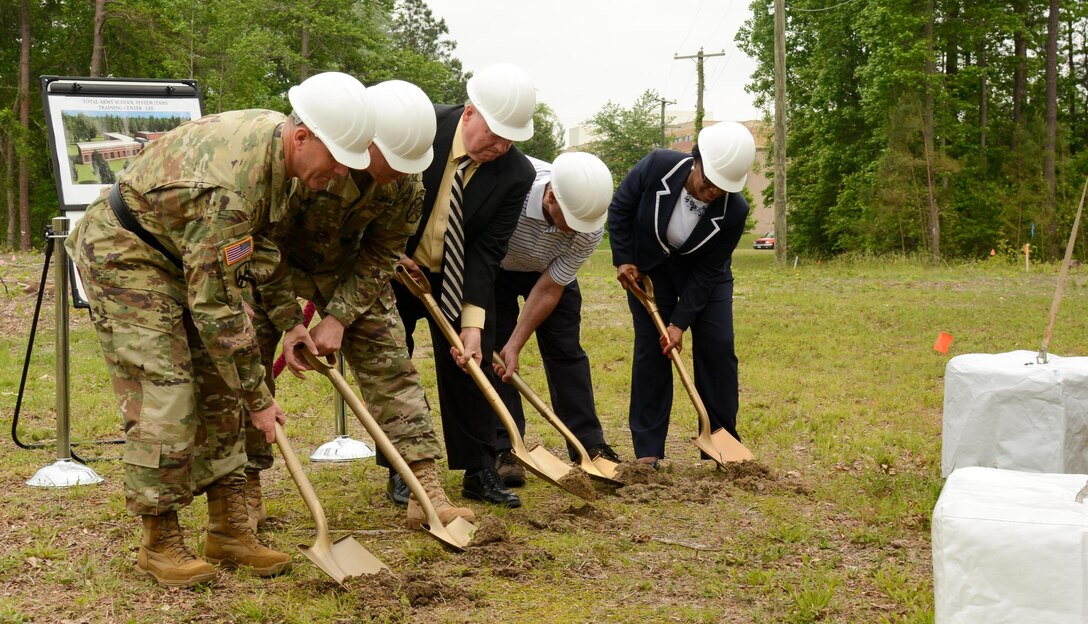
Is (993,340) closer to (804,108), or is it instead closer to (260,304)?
(260,304)

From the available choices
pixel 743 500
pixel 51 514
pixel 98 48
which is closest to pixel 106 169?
pixel 51 514

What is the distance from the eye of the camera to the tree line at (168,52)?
27.9m

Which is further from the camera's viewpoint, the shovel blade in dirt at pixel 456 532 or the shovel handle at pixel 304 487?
the shovel blade in dirt at pixel 456 532

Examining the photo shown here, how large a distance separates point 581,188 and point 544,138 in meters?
55.6

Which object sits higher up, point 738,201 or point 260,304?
point 738,201

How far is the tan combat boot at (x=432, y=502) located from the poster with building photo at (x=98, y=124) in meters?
2.62

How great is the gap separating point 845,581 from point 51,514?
3.27m

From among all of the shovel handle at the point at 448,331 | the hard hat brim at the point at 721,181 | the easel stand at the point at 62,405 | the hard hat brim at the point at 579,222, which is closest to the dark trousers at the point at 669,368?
the hard hat brim at the point at 721,181

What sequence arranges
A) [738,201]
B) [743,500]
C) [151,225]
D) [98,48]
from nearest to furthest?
[151,225] → [743,500] → [738,201] → [98,48]

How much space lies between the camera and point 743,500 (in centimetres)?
490

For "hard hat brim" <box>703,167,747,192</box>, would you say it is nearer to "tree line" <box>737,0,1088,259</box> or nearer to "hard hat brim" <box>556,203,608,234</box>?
"hard hat brim" <box>556,203,608,234</box>

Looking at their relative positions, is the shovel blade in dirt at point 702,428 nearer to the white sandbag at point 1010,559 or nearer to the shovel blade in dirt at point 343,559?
the shovel blade in dirt at point 343,559

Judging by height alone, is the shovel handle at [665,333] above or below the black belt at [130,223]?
below

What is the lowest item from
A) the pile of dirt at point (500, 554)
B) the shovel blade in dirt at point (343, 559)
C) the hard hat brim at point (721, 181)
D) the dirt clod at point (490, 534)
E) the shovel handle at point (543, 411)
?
the pile of dirt at point (500, 554)
